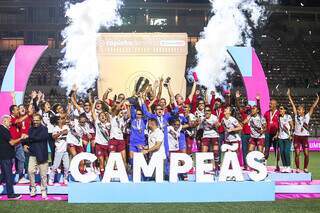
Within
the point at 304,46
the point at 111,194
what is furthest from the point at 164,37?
the point at 304,46

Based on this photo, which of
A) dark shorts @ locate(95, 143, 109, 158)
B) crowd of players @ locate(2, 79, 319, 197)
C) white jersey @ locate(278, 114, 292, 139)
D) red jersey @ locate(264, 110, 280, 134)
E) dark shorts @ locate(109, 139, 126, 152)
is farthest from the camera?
red jersey @ locate(264, 110, 280, 134)

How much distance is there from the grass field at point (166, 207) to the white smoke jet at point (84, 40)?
1353cm

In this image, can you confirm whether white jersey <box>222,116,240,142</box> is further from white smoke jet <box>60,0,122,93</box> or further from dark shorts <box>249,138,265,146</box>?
white smoke jet <box>60,0,122,93</box>

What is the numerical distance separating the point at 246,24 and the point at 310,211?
104 feet

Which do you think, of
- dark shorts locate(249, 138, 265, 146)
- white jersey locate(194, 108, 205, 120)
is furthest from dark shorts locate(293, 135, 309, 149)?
white jersey locate(194, 108, 205, 120)

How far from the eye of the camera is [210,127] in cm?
1156

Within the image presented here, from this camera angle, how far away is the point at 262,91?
593 inches

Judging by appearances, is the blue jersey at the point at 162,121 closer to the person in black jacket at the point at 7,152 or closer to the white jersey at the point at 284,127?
the person in black jacket at the point at 7,152

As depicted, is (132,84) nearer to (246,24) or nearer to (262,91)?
(262,91)

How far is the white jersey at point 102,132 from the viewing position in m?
11.0

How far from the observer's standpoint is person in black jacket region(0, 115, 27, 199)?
395 inches

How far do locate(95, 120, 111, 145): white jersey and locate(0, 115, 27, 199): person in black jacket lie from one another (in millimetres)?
1572

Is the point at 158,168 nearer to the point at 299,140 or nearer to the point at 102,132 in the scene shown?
the point at 102,132

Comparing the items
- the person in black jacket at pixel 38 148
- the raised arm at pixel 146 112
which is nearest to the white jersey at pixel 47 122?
the person in black jacket at pixel 38 148
